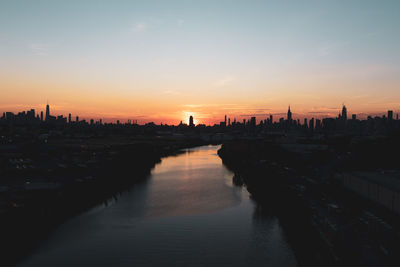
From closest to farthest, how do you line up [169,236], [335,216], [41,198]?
[169,236]
[335,216]
[41,198]

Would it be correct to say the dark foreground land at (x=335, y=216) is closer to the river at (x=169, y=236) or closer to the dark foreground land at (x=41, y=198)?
the river at (x=169, y=236)

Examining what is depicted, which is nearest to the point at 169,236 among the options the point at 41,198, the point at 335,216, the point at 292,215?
the point at 292,215

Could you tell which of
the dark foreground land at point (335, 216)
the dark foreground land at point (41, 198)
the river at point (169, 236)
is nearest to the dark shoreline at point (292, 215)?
the dark foreground land at point (335, 216)

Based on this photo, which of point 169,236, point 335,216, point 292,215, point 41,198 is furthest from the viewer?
point 41,198

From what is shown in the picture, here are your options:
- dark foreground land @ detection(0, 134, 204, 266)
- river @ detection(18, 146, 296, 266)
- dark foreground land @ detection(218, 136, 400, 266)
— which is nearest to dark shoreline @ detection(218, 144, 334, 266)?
dark foreground land @ detection(218, 136, 400, 266)

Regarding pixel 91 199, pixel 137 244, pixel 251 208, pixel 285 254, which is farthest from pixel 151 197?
pixel 285 254

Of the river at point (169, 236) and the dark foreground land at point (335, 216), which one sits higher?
the dark foreground land at point (335, 216)

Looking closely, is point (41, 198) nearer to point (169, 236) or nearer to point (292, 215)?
point (169, 236)

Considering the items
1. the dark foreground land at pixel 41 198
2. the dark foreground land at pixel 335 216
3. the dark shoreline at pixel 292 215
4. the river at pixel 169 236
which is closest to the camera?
the dark foreground land at pixel 335 216

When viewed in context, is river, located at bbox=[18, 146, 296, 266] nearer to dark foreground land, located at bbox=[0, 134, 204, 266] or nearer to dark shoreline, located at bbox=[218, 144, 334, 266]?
dark shoreline, located at bbox=[218, 144, 334, 266]

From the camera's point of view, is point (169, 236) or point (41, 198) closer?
point (169, 236)
